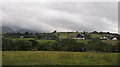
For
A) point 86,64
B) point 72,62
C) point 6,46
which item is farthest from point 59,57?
point 6,46

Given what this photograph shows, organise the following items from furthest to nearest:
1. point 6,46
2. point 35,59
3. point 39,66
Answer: point 6,46, point 35,59, point 39,66

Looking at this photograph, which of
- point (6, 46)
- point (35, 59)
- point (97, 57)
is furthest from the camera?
point (6, 46)

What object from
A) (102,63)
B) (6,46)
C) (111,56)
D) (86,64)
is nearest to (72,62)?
(86,64)

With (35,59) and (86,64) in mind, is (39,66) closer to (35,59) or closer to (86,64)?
(35,59)

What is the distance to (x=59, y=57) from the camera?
27.6m

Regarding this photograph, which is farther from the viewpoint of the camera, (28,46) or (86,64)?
(28,46)

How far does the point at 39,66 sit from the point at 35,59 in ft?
11.9

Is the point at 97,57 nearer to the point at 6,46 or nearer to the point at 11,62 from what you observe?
the point at 11,62

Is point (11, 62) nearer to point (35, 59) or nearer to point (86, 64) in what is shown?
point (35, 59)

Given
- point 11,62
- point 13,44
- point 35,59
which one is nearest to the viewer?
point 11,62

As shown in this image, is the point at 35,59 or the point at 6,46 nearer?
the point at 35,59

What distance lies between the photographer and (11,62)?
24516 millimetres

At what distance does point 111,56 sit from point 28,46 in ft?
56.5

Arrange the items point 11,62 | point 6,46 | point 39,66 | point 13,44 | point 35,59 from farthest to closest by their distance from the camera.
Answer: point 13,44 < point 6,46 < point 35,59 < point 11,62 < point 39,66
